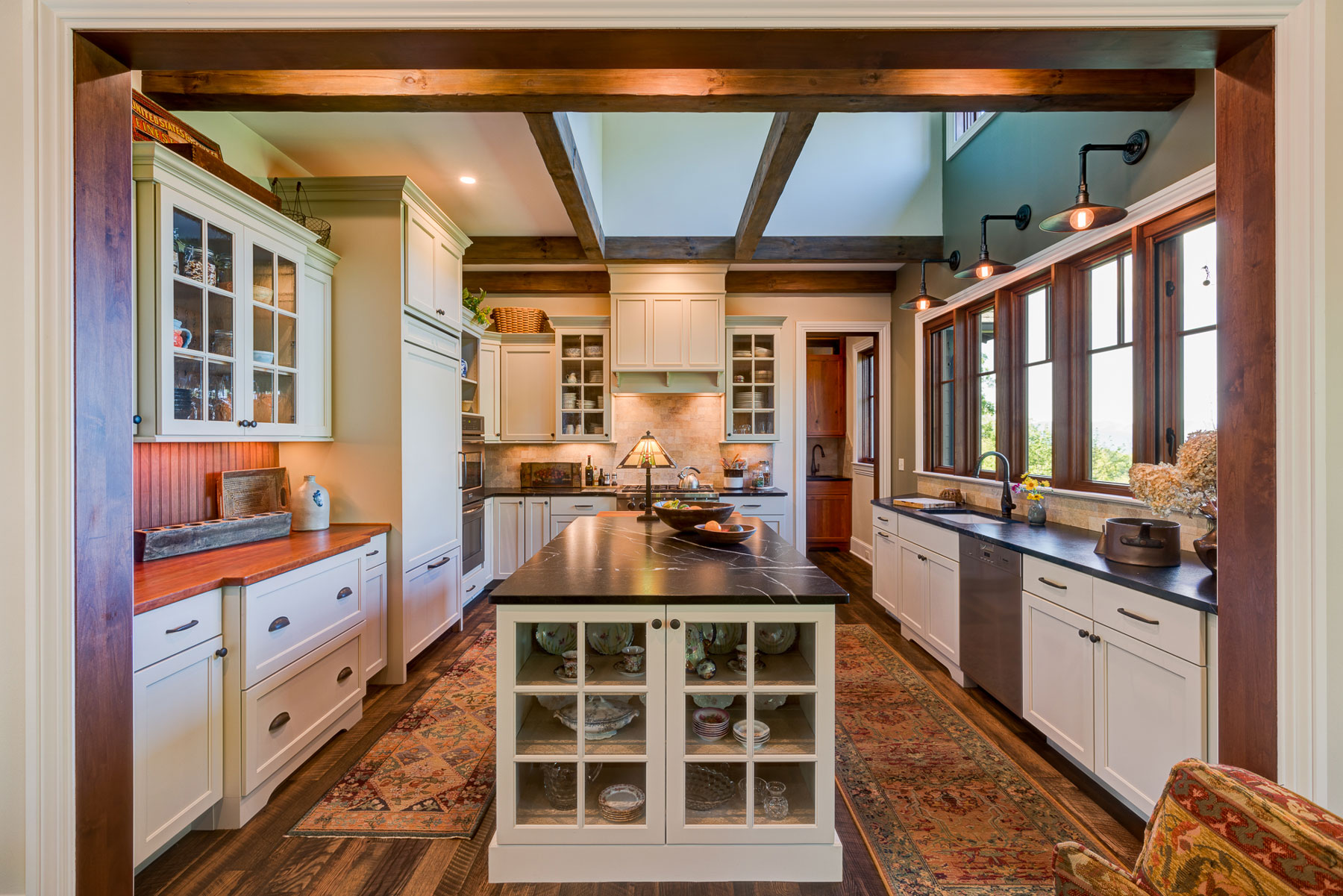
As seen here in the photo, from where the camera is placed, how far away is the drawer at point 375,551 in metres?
2.86

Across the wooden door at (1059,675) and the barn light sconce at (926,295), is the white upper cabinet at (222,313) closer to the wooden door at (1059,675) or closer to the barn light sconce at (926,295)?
the wooden door at (1059,675)

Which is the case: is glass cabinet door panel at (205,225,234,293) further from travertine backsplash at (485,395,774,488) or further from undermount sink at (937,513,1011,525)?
undermount sink at (937,513,1011,525)

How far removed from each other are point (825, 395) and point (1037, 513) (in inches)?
160

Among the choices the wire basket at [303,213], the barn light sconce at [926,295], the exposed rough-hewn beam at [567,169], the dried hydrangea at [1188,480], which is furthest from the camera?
the barn light sconce at [926,295]

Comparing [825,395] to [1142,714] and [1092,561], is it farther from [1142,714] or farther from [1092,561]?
[1142,714]

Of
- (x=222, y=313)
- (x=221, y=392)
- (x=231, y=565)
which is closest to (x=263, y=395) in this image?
(x=221, y=392)

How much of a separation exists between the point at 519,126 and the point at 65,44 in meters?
2.10

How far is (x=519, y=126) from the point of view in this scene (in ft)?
10.0

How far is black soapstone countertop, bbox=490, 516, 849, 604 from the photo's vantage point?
5.44ft

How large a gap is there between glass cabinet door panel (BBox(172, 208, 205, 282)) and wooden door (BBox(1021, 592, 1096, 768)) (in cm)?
360

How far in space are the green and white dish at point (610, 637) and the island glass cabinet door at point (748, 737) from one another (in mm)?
226

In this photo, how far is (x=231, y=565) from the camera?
2129mm

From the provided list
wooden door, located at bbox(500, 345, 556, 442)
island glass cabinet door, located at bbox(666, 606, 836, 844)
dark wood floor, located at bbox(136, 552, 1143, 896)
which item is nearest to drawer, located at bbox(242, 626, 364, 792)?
dark wood floor, located at bbox(136, 552, 1143, 896)

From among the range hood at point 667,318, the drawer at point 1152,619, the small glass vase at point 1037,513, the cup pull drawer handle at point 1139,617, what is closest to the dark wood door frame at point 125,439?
the drawer at point 1152,619
